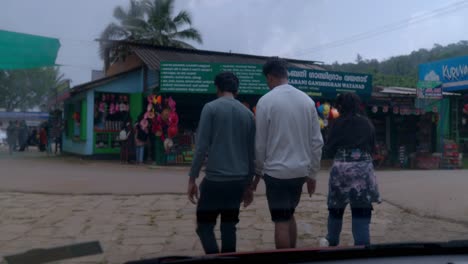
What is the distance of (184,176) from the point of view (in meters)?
11.4

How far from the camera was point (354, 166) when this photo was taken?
14.5 ft

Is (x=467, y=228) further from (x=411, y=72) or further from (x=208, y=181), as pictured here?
(x=411, y=72)

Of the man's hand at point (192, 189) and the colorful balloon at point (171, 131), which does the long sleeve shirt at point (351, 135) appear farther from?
the colorful balloon at point (171, 131)

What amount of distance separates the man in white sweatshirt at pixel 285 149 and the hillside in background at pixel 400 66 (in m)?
17.8

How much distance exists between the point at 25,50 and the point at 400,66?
72.4 ft

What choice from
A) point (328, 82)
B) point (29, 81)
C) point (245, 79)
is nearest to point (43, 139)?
point (29, 81)

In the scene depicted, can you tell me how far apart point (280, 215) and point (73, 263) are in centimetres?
200

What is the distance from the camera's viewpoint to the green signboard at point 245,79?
13477 mm

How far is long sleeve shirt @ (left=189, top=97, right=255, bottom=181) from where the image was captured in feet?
12.8

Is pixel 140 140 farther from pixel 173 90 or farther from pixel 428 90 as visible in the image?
pixel 428 90

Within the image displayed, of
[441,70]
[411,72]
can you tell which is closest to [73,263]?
[441,70]

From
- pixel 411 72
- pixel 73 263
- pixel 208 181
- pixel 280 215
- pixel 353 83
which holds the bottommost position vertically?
pixel 73 263

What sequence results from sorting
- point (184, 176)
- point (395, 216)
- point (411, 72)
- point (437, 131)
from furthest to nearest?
1. point (411, 72)
2. point (437, 131)
3. point (184, 176)
4. point (395, 216)

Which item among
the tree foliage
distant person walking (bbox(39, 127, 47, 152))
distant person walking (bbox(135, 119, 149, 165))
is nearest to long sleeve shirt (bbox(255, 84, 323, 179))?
distant person walking (bbox(135, 119, 149, 165))
